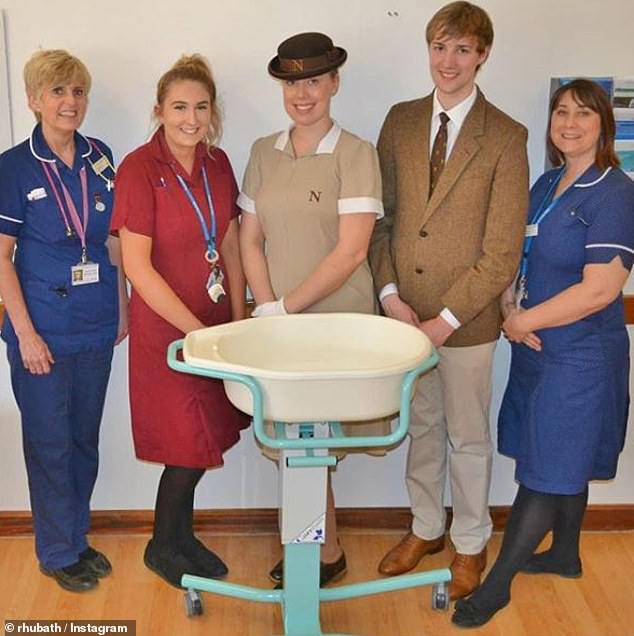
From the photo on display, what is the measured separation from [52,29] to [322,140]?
0.93 metres

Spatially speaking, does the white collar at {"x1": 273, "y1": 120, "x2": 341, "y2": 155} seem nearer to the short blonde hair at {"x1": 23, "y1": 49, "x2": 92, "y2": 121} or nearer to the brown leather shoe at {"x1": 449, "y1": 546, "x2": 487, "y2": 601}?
the short blonde hair at {"x1": 23, "y1": 49, "x2": 92, "y2": 121}

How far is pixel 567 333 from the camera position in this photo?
2572 mm

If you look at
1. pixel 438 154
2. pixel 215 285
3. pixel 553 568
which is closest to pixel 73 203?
pixel 215 285

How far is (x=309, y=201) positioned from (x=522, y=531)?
111 centimetres

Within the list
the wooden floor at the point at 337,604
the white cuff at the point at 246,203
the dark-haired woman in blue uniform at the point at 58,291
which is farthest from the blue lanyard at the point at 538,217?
the dark-haired woman in blue uniform at the point at 58,291

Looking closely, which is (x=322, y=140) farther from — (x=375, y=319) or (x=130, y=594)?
(x=130, y=594)

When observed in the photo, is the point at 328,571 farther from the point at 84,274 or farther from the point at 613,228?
the point at 613,228

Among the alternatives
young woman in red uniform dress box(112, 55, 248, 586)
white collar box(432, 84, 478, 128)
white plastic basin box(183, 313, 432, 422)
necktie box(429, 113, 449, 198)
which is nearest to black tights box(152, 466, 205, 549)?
young woman in red uniform dress box(112, 55, 248, 586)

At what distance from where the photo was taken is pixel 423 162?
2.68 meters

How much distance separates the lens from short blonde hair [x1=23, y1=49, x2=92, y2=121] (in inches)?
101

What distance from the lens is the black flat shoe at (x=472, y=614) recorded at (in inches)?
108

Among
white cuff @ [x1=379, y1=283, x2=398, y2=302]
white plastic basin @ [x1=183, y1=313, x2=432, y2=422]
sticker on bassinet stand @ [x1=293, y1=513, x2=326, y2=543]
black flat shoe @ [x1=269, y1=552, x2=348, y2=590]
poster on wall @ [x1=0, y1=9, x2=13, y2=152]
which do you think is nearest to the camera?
white plastic basin @ [x1=183, y1=313, x2=432, y2=422]

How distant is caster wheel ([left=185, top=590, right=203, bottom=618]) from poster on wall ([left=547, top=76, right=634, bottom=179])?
1.87 meters

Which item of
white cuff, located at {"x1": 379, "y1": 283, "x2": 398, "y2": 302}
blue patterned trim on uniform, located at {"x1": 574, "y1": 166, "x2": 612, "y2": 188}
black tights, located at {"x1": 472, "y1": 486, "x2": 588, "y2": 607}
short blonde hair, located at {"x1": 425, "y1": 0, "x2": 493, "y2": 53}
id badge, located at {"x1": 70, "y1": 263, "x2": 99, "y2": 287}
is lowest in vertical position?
black tights, located at {"x1": 472, "y1": 486, "x2": 588, "y2": 607}
